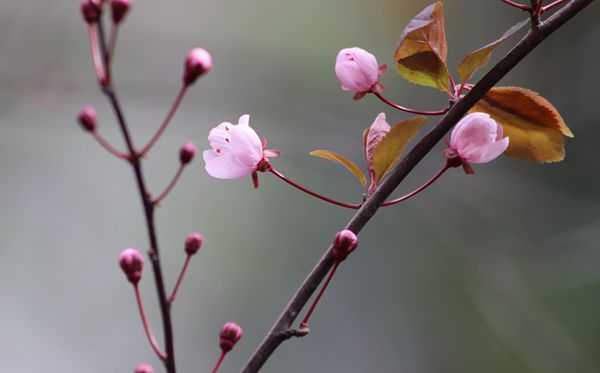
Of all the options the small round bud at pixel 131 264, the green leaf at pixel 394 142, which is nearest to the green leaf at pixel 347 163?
the green leaf at pixel 394 142

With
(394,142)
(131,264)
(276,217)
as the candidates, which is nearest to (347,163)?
(394,142)

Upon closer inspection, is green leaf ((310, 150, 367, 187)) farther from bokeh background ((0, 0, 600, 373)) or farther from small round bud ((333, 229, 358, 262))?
bokeh background ((0, 0, 600, 373))

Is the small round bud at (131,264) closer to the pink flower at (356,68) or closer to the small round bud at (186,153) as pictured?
the small round bud at (186,153)

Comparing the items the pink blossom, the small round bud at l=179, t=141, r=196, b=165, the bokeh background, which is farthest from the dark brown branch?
the bokeh background

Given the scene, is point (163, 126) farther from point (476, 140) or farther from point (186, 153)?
point (476, 140)

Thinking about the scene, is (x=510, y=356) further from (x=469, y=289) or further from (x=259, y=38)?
(x=259, y=38)

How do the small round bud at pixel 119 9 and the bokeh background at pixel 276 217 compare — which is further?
the bokeh background at pixel 276 217
